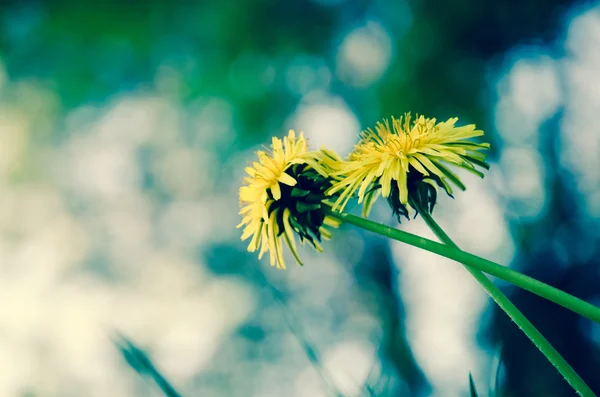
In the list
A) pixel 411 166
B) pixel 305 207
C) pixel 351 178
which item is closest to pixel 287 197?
pixel 305 207

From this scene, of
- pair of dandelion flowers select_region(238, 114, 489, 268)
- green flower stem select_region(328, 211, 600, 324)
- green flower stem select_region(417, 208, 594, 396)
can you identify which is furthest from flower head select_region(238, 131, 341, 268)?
green flower stem select_region(417, 208, 594, 396)

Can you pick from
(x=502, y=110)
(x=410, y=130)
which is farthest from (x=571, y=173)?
(x=410, y=130)

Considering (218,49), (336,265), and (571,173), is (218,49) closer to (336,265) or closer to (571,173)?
(336,265)

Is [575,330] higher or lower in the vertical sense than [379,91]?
lower

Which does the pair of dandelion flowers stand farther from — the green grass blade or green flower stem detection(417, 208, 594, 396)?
the green grass blade

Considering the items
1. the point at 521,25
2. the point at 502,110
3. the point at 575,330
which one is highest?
the point at 521,25

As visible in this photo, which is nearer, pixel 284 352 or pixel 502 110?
pixel 502 110

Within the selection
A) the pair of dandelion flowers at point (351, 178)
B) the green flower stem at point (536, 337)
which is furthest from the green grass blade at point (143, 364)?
the green flower stem at point (536, 337)

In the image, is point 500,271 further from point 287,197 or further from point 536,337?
point 287,197
